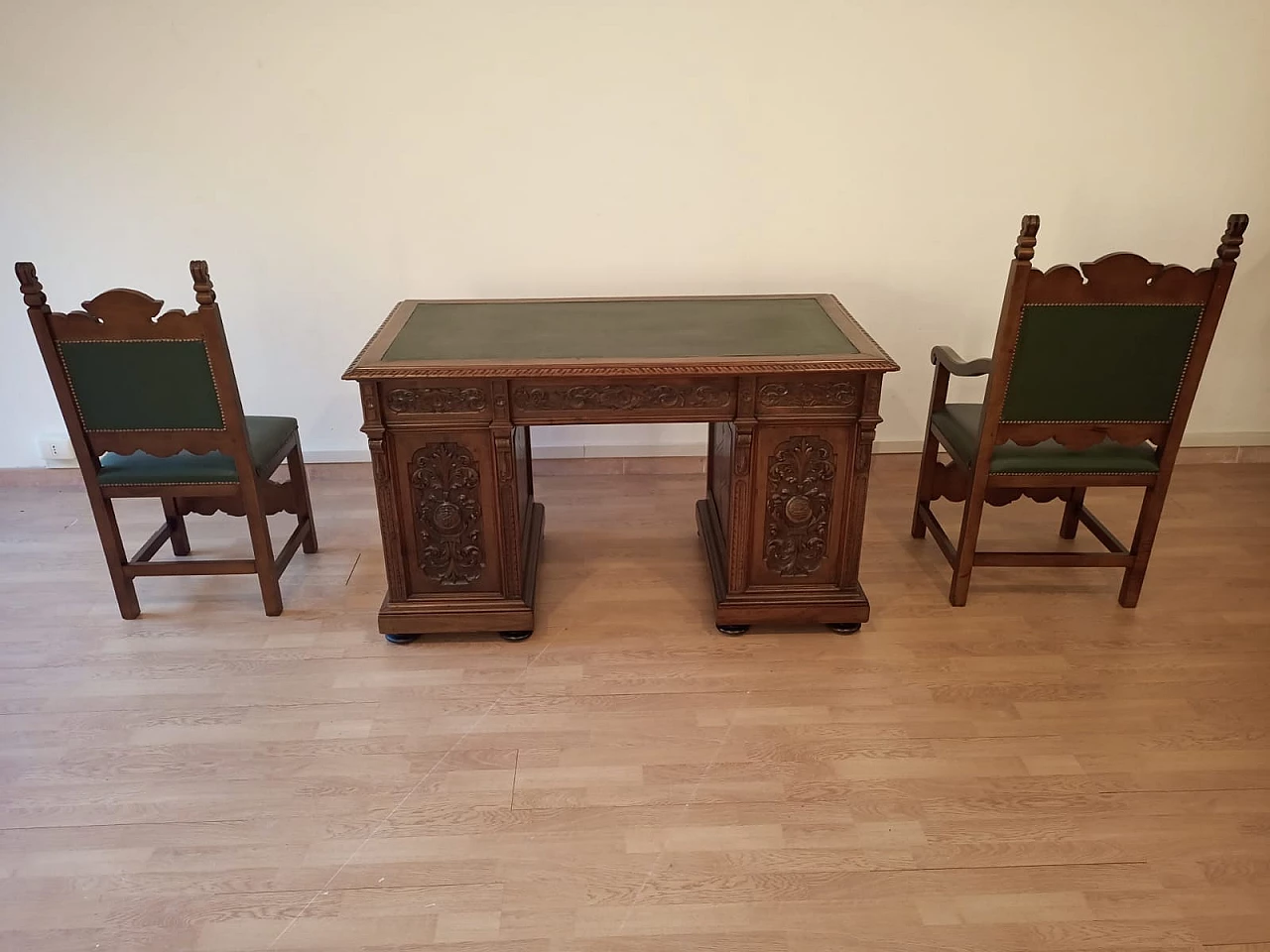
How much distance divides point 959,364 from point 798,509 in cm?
70

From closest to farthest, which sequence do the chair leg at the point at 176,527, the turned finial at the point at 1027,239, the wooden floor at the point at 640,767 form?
the wooden floor at the point at 640,767, the turned finial at the point at 1027,239, the chair leg at the point at 176,527

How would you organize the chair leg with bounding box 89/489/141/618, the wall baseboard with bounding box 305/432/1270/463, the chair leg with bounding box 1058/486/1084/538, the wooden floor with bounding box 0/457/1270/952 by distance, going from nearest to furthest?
1. the wooden floor with bounding box 0/457/1270/952
2. the chair leg with bounding box 89/489/141/618
3. the chair leg with bounding box 1058/486/1084/538
4. the wall baseboard with bounding box 305/432/1270/463

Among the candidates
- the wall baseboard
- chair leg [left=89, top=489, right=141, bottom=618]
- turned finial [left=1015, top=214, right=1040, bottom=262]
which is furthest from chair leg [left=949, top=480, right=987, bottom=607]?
chair leg [left=89, top=489, right=141, bottom=618]

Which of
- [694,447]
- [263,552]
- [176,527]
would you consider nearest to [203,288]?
[263,552]

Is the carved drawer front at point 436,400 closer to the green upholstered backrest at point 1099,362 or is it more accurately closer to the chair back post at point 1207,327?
the green upholstered backrest at point 1099,362

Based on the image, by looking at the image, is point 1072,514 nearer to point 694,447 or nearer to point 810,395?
point 810,395

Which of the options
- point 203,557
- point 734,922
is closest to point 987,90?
point 734,922

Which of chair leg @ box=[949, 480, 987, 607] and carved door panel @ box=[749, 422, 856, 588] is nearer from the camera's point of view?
carved door panel @ box=[749, 422, 856, 588]

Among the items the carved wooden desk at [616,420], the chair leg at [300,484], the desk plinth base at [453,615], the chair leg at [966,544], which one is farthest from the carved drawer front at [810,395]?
the chair leg at [300,484]

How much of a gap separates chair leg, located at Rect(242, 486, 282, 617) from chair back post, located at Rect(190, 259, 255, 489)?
6 centimetres

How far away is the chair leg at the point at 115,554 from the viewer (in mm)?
2416

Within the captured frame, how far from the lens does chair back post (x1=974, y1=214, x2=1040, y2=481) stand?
2107 mm

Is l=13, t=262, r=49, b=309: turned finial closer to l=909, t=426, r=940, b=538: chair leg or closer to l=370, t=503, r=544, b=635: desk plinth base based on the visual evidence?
l=370, t=503, r=544, b=635: desk plinth base

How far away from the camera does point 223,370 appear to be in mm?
2211
